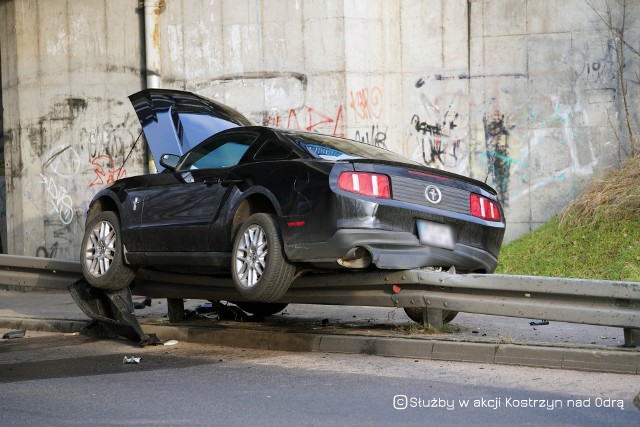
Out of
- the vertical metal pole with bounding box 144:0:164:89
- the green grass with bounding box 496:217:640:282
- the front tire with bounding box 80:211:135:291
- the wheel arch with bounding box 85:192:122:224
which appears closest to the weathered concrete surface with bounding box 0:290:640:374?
the front tire with bounding box 80:211:135:291

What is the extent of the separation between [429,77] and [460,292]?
7.96m

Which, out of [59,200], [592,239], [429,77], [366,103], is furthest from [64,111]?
[592,239]

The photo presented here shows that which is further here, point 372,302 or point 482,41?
point 482,41

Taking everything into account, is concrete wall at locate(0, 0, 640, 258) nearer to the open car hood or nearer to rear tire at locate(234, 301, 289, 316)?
the open car hood

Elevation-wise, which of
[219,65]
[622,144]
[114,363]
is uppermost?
[219,65]

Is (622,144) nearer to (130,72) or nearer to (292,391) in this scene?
(130,72)

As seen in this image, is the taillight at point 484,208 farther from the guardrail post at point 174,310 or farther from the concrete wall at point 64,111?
the concrete wall at point 64,111

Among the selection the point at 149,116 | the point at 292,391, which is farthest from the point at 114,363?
the point at 149,116

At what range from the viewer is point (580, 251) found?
14000 millimetres

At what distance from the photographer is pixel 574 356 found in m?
7.41

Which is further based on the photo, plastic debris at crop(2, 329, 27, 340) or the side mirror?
plastic debris at crop(2, 329, 27, 340)

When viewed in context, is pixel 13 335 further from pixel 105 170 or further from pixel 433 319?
pixel 105 170

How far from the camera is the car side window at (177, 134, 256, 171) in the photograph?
371 inches

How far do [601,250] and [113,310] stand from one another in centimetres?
688
